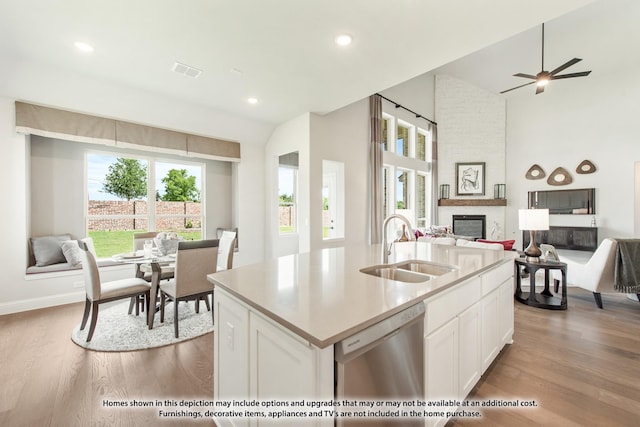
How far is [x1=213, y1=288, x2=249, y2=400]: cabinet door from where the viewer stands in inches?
49.0

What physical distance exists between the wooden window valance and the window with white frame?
358cm

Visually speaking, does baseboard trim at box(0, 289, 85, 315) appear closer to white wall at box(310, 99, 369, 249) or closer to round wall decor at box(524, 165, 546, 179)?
white wall at box(310, 99, 369, 249)

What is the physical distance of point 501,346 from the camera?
86.7 inches

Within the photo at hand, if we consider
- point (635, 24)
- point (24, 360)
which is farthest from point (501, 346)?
point (635, 24)

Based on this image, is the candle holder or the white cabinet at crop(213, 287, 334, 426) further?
the candle holder

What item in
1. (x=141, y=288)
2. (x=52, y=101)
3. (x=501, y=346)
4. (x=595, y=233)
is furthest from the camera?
(x=595, y=233)

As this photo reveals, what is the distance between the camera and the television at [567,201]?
596 centimetres

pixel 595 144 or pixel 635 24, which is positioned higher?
pixel 635 24

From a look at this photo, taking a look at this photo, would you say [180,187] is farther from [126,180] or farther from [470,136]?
[470,136]

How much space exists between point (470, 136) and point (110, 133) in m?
8.10

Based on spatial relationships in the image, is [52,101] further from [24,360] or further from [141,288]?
[24,360]

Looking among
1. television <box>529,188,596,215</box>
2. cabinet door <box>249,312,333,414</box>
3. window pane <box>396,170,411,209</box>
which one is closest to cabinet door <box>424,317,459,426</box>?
cabinet door <box>249,312,333,414</box>

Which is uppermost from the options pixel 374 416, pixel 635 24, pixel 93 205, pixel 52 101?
pixel 635 24

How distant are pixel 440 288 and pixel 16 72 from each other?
182 inches
